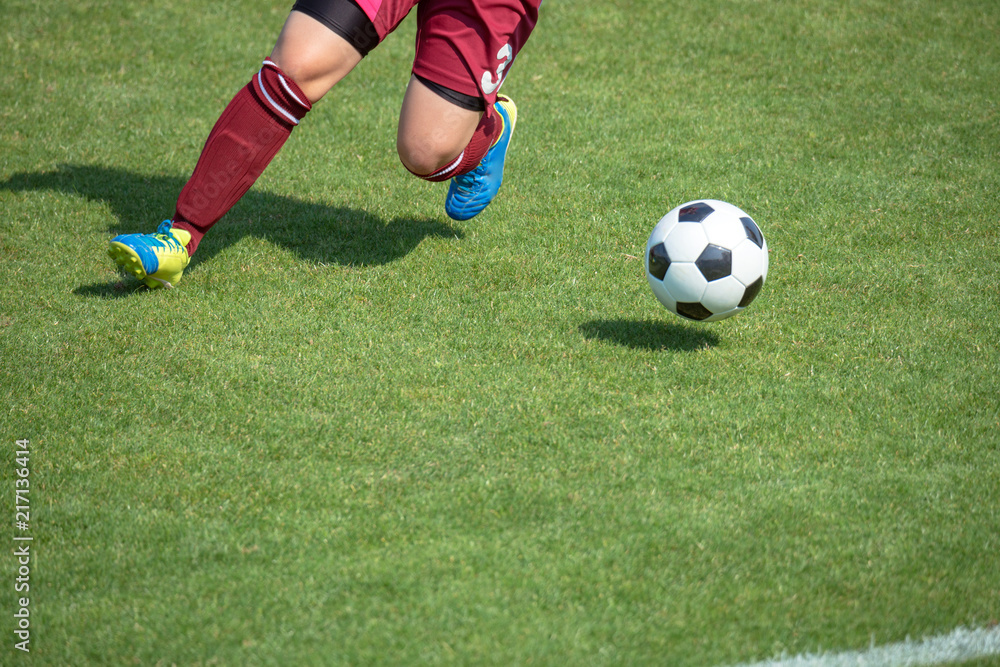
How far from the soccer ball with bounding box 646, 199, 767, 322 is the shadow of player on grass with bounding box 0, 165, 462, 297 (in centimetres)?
148

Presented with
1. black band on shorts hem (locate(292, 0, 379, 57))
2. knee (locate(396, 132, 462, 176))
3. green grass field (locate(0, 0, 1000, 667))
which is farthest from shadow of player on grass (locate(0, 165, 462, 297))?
black band on shorts hem (locate(292, 0, 379, 57))

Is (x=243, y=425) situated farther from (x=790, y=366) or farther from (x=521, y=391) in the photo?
(x=790, y=366)

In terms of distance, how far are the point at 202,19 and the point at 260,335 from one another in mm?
5081

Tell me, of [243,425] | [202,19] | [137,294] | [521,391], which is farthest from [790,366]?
[202,19]

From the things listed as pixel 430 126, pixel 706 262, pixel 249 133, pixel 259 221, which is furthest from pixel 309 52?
pixel 706 262

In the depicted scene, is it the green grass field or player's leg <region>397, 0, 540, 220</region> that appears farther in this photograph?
player's leg <region>397, 0, 540, 220</region>

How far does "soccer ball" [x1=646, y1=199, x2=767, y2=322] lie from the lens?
12.5 feet

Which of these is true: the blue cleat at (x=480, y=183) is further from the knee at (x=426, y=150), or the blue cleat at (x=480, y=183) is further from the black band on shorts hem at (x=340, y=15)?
the black band on shorts hem at (x=340, y=15)

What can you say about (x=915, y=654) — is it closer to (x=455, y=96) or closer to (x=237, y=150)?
(x=455, y=96)

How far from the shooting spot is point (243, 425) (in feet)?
11.3

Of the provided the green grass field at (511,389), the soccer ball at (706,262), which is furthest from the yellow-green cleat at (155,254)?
the soccer ball at (706,262)

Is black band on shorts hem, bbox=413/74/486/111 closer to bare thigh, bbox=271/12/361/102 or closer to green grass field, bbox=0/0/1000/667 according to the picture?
bare thigh, bbox=271/12/361/102

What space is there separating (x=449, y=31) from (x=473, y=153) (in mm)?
628

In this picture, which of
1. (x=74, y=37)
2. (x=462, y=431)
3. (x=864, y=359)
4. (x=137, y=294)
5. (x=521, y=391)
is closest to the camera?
(x=462, y=431)
